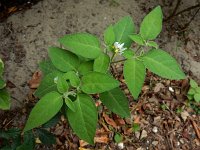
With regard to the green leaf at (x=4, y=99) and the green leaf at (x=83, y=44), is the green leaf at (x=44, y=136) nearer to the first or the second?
the green leaf at (x=4, y=99)

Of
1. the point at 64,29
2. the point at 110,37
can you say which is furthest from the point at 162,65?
the point at 64,29

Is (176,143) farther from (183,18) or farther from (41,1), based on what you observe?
(41,1)

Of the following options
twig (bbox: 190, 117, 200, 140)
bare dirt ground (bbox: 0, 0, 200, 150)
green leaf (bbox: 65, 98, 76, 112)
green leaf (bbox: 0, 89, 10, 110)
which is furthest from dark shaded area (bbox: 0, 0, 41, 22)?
twig (bbox: 190, 117, 200, 140)

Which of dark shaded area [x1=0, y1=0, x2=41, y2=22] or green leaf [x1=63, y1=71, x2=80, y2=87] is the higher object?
green leaf [x1=63, y1=71, x2=80, y2=87]

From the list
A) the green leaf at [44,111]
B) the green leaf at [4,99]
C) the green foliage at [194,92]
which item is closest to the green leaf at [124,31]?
the green leaf at [44,111]

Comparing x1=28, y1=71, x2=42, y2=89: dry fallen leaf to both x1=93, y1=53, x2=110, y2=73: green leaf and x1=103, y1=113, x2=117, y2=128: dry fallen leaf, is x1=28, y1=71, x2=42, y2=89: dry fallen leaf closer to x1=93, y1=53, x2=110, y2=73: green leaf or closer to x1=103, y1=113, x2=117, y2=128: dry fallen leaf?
x1=103, y1=113, x2=117, y2=128: dry fallen leaf

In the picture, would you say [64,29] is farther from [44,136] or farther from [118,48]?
[118,48]
